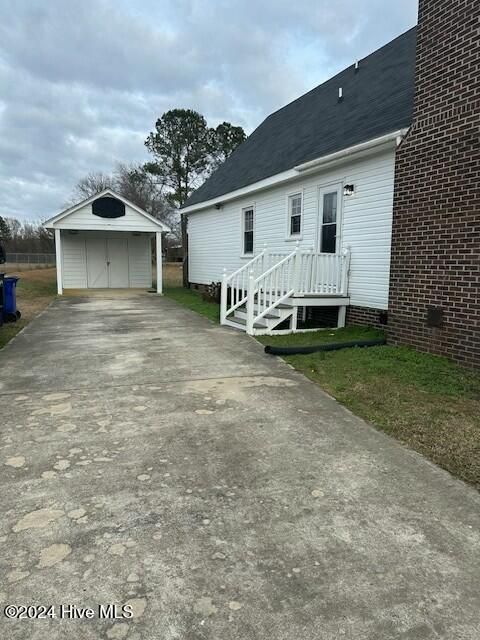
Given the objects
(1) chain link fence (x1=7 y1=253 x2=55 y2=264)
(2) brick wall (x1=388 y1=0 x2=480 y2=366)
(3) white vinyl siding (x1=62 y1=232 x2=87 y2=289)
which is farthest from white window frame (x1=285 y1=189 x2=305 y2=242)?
(1) chain link fence (x1=7 y1=253 x2=55 y2=264)

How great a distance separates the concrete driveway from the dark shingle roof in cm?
568

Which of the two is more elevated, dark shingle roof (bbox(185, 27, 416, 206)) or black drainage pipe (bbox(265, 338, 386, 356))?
dark shingle roof (bbox(185, 27, 416, 206))

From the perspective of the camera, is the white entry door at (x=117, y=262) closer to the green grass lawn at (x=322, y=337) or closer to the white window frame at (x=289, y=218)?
the white window frame at (x=289, y=218)

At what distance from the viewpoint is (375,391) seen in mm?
4898

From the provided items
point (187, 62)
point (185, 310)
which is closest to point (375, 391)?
Result: point (185, 310)

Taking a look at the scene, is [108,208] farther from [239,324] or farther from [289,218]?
[239,324]

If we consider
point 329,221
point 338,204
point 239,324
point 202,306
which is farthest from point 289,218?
point 202,306

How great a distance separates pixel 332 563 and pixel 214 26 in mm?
16840

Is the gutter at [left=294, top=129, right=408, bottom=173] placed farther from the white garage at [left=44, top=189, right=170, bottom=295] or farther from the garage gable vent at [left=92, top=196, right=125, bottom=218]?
the garage gable vent at [left=92, top=196, right=125, bottom=218]

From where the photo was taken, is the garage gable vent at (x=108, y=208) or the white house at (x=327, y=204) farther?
the garage gable vent at (x=108, y=208)

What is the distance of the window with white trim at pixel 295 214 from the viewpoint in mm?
10510

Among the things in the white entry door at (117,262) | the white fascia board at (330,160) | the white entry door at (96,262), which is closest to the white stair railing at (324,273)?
the white fascia board at (330,160)

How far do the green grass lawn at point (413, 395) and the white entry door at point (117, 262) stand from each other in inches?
574

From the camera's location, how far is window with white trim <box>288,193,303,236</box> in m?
10.5
